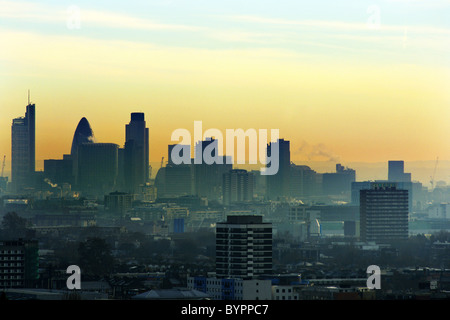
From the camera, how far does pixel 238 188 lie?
97500 millimetres

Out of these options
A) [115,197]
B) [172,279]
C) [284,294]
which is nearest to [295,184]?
[115,197]

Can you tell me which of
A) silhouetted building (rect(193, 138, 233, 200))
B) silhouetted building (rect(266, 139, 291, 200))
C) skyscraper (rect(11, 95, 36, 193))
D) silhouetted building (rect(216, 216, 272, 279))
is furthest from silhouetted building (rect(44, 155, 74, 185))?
silhouetted building (rect(216, 216, 272, 279))

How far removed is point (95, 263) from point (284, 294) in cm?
2160

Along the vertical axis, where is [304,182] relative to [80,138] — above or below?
below

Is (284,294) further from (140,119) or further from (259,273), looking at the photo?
(140,119)

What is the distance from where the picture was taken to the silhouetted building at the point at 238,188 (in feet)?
318

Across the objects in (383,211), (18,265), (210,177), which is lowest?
Answer: (18,265)

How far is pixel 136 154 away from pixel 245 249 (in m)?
70.9

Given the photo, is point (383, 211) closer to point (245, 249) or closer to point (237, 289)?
point (245, 249)

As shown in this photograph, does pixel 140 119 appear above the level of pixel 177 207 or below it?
above

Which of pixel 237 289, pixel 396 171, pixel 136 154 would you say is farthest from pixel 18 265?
pixel 136 154

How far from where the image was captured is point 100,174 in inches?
4459

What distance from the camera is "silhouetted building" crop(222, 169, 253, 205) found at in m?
96.8

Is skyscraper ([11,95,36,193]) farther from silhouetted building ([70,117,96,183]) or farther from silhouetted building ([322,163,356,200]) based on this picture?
silhouetted building ([322,163,356,200])
